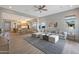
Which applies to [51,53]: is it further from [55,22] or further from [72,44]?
[55,22]

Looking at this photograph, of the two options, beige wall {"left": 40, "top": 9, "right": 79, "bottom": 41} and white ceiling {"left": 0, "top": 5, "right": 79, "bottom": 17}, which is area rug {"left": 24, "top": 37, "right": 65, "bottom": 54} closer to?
beige wall {"left": 40, "top": 9, "right": 79, "bottom": 41}

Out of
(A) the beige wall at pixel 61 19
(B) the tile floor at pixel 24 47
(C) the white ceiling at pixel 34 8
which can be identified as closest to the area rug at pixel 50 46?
(B) the tile floor at pixel 24 47

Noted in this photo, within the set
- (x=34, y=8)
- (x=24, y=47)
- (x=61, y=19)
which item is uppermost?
(x=34, y=8)

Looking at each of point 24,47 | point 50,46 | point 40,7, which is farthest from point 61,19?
point 24,47

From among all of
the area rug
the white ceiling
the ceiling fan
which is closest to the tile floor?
the area rug

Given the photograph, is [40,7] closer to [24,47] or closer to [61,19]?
[61,19]

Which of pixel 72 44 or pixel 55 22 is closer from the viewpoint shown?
pixel 72 44

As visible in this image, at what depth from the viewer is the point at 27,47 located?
2982 millimetres

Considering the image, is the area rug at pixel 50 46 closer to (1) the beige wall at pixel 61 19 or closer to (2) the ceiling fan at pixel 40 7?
(1) the beige wall at pixel 61 19

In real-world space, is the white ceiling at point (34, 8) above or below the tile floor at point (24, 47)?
above
